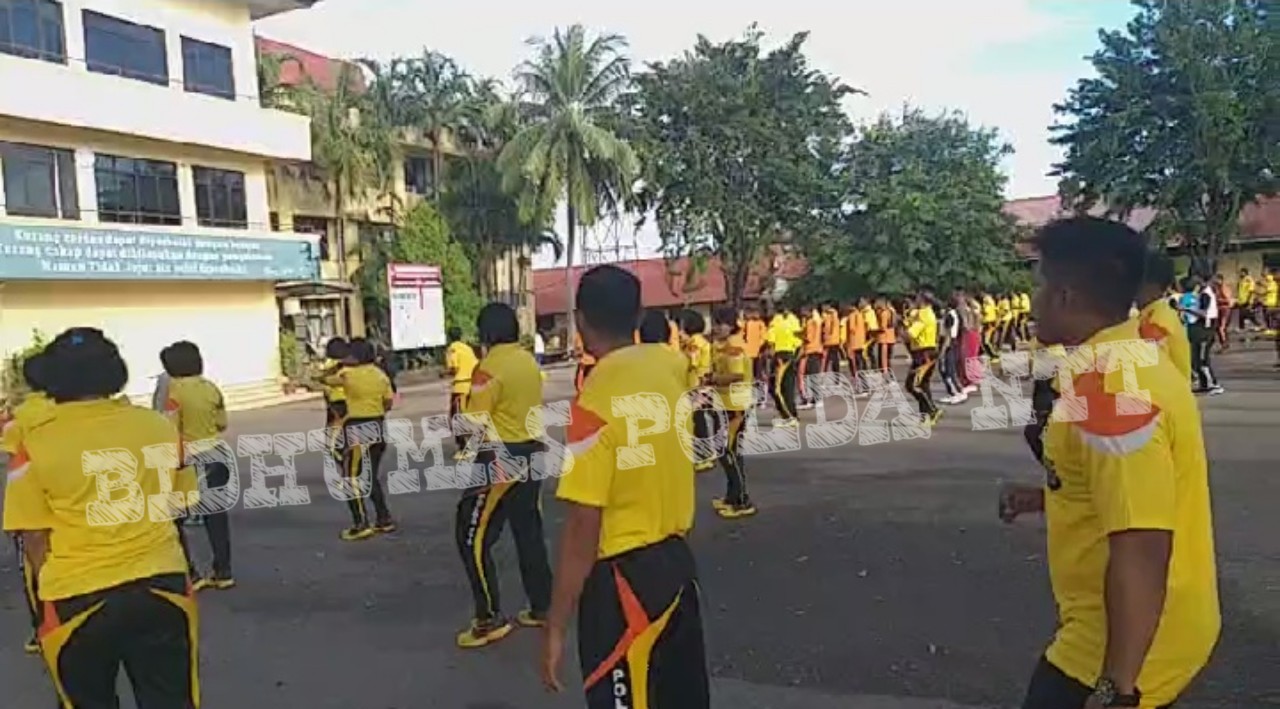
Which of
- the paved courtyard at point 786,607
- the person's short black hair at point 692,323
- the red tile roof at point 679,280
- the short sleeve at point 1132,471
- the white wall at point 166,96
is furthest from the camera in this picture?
the red tile roof at point 679,280

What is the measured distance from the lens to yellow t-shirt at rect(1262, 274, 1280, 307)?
23531 mm

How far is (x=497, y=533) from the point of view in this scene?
5570 millimetres

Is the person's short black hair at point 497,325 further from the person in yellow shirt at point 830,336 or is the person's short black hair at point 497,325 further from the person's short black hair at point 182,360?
the person in yellow shirt at point 830,336

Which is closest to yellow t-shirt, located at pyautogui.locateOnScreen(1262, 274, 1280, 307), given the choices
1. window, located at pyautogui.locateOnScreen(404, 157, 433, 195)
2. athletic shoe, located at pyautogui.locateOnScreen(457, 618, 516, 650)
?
athletic shoe, located at pyautogui.locateOnScreen(457, 618, 516, 650)

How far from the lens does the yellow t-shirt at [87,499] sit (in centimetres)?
324

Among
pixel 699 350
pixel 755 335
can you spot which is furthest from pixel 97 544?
pixel 755 335

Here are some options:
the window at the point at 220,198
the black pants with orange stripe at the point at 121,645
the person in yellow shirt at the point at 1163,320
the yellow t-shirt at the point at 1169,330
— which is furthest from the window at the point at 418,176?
the black pants with orange stripe at the point at 121,645

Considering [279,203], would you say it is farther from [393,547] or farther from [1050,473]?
[1050,473]

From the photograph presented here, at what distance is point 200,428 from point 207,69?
2045 cm

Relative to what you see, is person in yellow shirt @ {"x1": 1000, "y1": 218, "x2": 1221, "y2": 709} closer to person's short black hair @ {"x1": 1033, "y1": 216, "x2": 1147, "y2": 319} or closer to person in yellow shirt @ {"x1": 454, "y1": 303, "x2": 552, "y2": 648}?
person's short black hair @ {"x1": 1033, "y1": 216, "x2": 1147, "y2": 319}

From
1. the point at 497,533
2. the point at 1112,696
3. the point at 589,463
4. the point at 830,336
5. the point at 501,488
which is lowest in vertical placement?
the point at 497,533

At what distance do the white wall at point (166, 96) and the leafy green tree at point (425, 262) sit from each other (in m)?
4.95

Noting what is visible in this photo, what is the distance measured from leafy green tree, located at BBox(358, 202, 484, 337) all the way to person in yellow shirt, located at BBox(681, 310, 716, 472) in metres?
19.2

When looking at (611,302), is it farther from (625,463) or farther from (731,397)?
(731,397)
